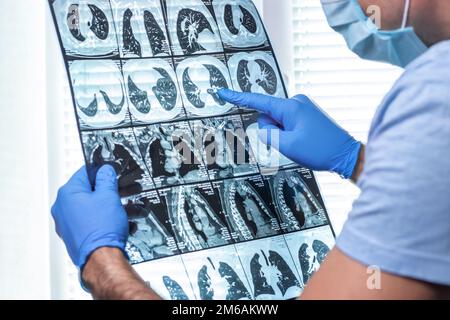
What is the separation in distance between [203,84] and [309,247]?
35cm

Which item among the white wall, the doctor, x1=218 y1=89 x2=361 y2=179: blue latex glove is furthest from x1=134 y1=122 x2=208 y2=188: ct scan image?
the white wall

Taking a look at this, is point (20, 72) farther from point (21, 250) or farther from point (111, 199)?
A: point (111, 199)

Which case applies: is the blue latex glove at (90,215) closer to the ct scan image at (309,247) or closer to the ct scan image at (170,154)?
the ct scan image at (170,154)

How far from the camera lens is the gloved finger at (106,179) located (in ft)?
→ 3.50

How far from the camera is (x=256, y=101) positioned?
3.92 feet

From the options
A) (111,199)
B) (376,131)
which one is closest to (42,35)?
(111,199)

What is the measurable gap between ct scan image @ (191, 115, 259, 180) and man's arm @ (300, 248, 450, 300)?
40cm

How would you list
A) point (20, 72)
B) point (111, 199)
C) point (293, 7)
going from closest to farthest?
point (111, 199)
point (20, 72)
point (293, 7)

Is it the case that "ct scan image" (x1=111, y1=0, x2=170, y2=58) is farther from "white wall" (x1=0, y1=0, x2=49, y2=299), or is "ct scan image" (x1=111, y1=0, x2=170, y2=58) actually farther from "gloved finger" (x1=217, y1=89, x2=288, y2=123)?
"white wall" (x1=0, y1=0, x2=49, y2=299)

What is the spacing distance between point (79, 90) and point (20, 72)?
599 mm

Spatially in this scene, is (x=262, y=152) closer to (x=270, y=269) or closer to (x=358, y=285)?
(x=270, y=269)

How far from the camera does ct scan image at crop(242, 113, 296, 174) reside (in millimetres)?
1224

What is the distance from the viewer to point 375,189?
78 cm

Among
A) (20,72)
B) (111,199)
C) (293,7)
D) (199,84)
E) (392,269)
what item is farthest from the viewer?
(293,7)
